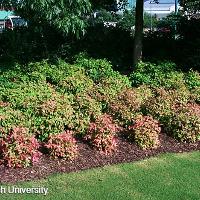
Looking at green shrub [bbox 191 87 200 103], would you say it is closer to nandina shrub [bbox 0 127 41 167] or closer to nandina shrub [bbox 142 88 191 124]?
nandina shrub [bbox 142 88 191 124]

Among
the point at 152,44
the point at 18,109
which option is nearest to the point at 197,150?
the point at 18,109

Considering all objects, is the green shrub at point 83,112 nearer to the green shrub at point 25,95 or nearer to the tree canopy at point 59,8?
the green shrub at point 25,95

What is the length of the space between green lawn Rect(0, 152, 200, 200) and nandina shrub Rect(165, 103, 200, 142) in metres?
0.82

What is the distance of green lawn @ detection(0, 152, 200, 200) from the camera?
6008 millimetres

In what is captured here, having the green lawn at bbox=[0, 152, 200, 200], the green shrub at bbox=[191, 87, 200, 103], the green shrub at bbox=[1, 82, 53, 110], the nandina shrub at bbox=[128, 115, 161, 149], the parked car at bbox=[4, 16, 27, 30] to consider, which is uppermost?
the parked car at bbox=[4, 16, 27, 30]

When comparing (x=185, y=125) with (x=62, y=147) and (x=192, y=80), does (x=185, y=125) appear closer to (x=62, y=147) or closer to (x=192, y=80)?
(x=62, y=147)

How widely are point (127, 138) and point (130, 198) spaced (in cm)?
197

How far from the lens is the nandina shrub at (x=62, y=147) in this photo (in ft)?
22.6

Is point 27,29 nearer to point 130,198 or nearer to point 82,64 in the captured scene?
point 82,64

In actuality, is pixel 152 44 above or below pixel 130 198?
above

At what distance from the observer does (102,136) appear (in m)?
7.32

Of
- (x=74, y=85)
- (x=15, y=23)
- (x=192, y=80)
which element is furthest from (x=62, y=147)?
(x=15, y=23)

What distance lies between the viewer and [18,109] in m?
7.57

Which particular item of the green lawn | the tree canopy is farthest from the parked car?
the green lawn
